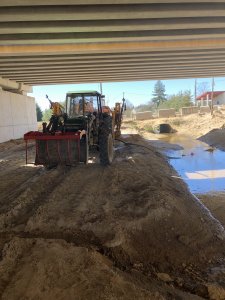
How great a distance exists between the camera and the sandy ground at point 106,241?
4.05m

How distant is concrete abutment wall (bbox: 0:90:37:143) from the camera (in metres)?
23.2

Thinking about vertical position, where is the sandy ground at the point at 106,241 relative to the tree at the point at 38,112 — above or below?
above

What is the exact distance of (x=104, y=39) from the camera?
1479 cm

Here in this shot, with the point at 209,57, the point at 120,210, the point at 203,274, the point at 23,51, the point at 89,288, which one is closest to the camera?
the point at 89,288

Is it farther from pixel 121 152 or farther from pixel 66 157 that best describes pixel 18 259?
pixel 121 152

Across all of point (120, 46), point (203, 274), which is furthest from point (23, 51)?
point (203, 274)

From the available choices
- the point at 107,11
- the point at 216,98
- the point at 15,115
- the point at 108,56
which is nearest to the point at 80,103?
the point at 107,11

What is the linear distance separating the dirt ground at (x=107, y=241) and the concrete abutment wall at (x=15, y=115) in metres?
14.4

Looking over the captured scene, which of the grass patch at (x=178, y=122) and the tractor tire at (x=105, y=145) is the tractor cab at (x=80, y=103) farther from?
the grass patch at (x=178, y=122)

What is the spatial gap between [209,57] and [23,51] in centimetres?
972

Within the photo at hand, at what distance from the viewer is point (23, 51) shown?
1556 cm

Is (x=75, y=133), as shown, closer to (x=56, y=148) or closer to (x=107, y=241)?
(x=56, y=148)

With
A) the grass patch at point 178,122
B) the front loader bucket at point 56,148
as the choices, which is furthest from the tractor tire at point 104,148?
the grass patch at point 178,122

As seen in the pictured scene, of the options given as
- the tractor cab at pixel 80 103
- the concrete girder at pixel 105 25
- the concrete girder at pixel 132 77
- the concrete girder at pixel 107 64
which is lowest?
the tractor cab at pixel 80 103
